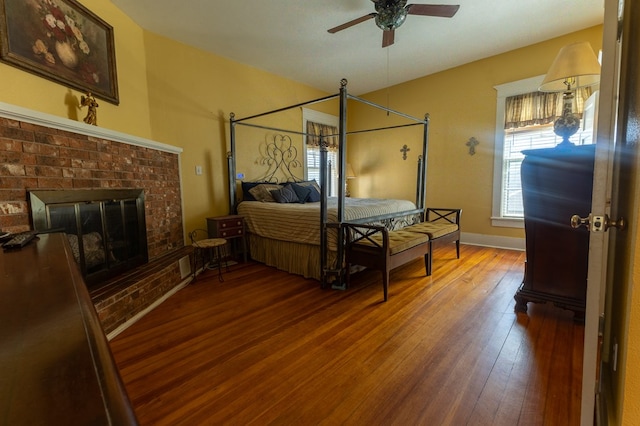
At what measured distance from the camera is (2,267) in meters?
0.80

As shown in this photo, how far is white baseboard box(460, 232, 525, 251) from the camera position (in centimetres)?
393

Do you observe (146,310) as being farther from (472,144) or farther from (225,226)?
(472,144)

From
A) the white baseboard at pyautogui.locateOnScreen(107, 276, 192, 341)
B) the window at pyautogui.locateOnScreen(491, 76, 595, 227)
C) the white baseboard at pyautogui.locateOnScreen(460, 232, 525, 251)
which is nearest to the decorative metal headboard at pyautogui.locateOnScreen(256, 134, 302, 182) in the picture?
the white baseboard at pyautogui.locateOnScreen(107, 276, 192, 341)

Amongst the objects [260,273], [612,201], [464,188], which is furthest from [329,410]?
[464,188]

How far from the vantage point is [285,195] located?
3.86 m

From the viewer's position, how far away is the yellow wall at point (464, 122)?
383cm

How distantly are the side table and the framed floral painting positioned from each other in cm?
149

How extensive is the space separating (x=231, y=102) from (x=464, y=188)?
147 inches

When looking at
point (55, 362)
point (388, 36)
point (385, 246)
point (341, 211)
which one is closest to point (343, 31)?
point (388, 36)

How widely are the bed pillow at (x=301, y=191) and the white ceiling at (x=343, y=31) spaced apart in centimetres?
179

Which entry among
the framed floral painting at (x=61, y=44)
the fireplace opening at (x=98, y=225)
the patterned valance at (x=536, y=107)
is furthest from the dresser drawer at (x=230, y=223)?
the patterned valance at (x=536, y=107)

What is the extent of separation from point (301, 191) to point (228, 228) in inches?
48.8

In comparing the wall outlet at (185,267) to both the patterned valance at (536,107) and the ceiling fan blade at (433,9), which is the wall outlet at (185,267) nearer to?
the ceiling fan blade at (433,9)

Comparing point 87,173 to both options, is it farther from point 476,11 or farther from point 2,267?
point 476,11
